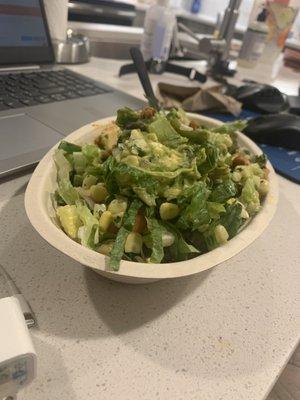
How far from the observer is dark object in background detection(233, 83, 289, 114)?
3.27 feet

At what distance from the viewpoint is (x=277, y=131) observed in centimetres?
78

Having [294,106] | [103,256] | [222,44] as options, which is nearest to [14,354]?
[103,256]

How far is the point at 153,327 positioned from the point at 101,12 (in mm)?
1620

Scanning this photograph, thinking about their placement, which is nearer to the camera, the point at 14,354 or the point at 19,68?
the point at 14,354

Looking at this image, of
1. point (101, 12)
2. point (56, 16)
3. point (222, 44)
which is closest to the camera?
point (56, 16)

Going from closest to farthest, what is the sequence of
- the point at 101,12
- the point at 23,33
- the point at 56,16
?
1. the point at 23,33
2. the point at 56,16
3. the point at 101,12

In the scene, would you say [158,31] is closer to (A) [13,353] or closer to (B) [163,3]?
(B) [163,3]

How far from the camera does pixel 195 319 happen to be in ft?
1.26

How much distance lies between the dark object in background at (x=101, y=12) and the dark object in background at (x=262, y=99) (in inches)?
36.0

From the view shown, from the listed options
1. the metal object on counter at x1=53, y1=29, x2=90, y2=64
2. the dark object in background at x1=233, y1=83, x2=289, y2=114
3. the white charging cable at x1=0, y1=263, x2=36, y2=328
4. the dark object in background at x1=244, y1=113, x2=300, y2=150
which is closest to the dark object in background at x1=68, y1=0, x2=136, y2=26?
the metal object on counter at x1=53, y1=29, x2=90, y2=64

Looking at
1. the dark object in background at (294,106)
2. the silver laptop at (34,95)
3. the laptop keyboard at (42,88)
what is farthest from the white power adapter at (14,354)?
the dark object in background at (294,106)

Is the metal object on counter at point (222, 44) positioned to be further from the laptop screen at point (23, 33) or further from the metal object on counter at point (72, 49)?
the laptop screen at point (23, 33)

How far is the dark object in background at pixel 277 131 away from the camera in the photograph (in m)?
0.78

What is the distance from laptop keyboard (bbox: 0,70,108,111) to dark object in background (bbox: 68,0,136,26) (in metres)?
0.85
